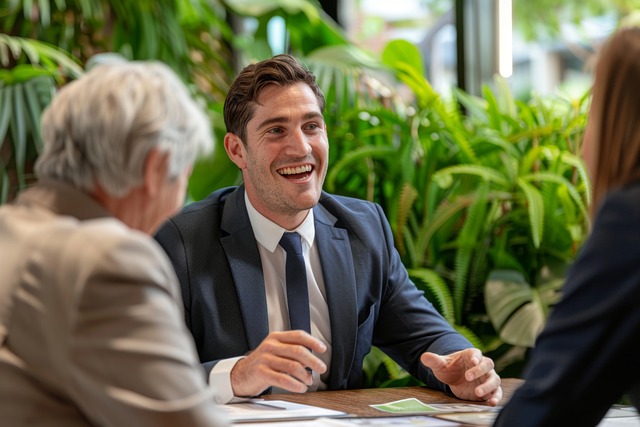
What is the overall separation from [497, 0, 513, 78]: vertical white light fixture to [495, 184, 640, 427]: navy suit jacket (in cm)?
326

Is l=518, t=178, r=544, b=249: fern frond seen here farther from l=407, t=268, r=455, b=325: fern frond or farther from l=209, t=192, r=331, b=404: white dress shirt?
l=209, t=192, r=331, b=404: white dress shirt

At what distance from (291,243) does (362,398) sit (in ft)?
1.68

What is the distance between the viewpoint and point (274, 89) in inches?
92.4

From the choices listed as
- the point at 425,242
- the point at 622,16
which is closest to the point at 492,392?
the point at 425,242

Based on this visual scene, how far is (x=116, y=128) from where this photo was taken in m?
1.09

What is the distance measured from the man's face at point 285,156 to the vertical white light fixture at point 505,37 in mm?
2261

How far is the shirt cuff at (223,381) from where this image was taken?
6.18 feet

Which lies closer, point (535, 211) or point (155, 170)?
point (155, 170)

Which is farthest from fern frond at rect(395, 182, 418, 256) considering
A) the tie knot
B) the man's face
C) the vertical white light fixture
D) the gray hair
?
the gray hair

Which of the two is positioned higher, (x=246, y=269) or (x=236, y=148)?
(x=236, y=148)

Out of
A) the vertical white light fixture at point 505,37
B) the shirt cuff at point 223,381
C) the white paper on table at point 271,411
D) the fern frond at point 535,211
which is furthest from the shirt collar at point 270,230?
the vertical white light fixture at point 505,37

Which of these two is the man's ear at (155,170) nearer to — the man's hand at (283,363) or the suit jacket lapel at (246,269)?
the man's hand at (283,363)

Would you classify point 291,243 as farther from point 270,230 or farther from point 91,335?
point 91,335

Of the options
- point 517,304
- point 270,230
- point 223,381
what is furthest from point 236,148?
point 517,304
